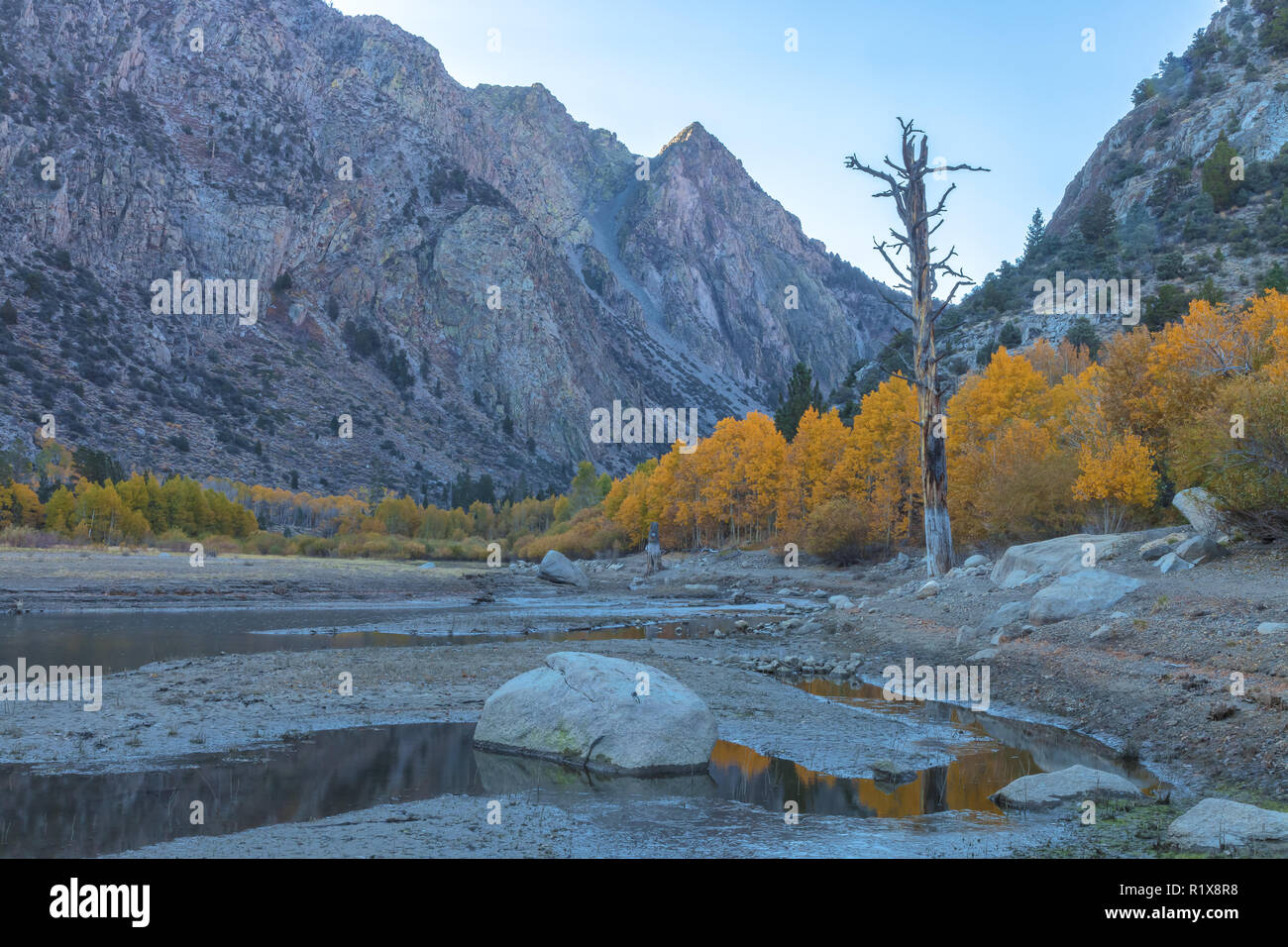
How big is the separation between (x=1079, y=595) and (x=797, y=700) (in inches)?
308

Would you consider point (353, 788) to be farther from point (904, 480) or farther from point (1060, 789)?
point (904, 480)

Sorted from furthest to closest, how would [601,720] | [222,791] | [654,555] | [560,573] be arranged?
[654,555] → [560,573] → [601,720] → [222,791]

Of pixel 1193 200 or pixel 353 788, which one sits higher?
pixel 1193 200

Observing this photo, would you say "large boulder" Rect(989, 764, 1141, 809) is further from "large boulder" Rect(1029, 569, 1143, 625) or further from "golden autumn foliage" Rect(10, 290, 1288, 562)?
"golden autumn foliage" Rect(10, 290, 1288, 562)

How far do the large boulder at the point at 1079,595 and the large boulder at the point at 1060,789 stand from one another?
10.4 meters

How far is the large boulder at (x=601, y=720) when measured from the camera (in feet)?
37.0

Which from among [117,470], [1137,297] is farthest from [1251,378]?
[117,470]

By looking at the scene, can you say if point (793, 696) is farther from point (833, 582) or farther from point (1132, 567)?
point (833, 582)

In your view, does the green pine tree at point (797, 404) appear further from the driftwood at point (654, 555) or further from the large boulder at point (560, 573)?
the large boulder at point (560, 573)

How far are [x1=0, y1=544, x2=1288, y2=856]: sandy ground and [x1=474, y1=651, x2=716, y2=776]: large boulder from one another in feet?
5.27

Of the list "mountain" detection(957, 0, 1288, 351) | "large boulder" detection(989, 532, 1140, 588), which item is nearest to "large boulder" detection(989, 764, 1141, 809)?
"large boulder" detection(989, 532, 1140, 588)

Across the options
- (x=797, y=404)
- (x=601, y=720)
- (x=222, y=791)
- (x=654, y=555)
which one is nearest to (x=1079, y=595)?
(x=601, y=720)

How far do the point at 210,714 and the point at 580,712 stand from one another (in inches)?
242

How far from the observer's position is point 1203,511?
22672 mm
